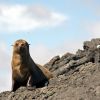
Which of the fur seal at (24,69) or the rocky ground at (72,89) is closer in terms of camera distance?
the rocky ground at (72,89)

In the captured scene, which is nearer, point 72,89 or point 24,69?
point 72,89

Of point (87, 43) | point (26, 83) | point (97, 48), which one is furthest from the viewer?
point (87, 43)

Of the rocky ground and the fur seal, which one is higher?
the fur seal

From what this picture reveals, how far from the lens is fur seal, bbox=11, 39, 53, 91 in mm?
22591

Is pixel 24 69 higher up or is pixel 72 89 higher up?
pixel 24 69

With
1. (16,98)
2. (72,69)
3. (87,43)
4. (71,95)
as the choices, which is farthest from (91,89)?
(87,43)

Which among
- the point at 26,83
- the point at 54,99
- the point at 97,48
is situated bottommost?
the point at 54,99

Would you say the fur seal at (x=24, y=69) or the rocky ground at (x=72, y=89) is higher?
the fur seal at (x=24, y=69)

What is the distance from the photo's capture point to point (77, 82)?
58.3 ft

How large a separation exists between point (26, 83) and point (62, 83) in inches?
168

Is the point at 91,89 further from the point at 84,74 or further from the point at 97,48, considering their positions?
the point at 97,48

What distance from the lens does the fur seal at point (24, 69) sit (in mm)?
22591

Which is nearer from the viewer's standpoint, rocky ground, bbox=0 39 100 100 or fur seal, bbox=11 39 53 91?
rocky ground, bbox=0 39 100 100

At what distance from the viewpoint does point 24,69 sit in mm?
22703
